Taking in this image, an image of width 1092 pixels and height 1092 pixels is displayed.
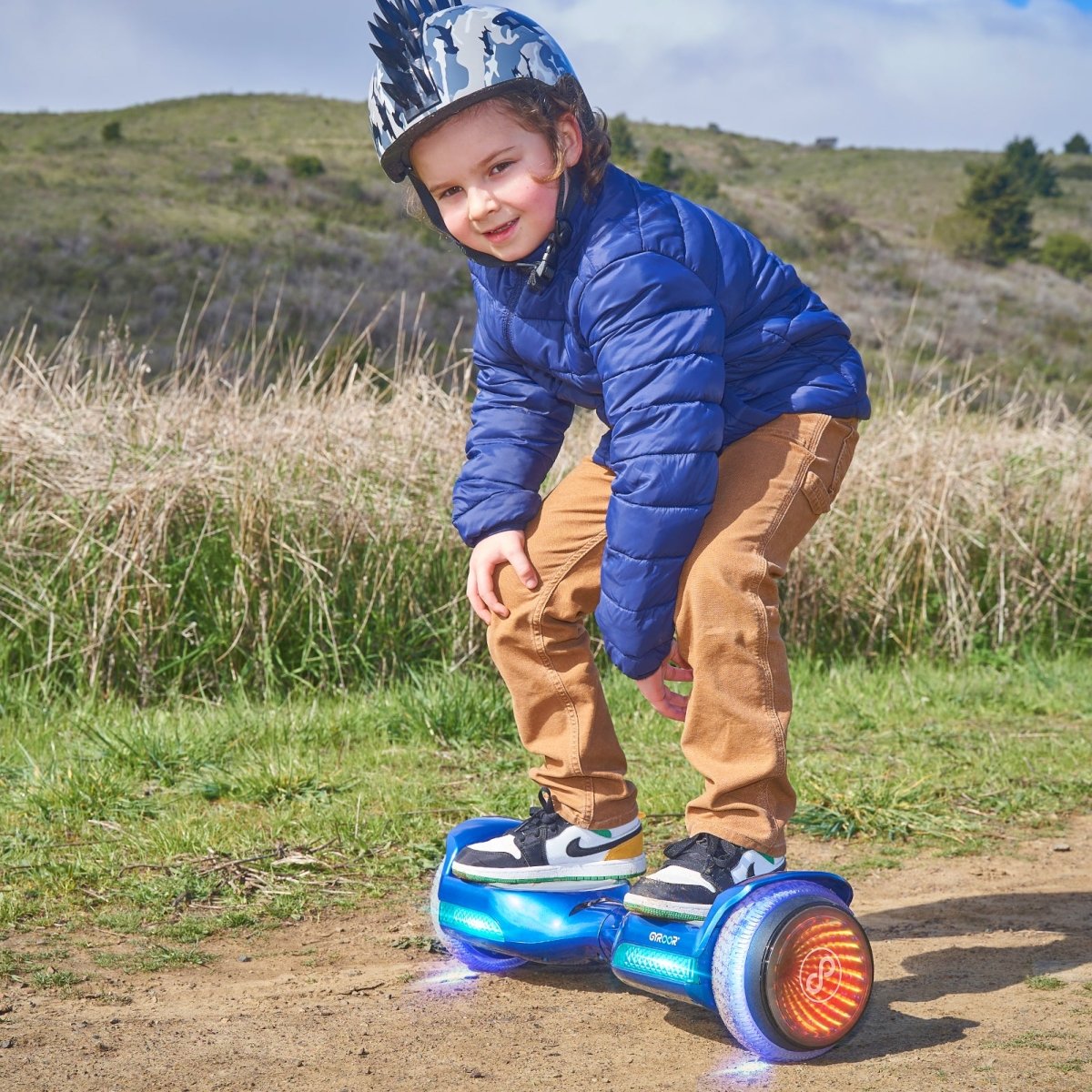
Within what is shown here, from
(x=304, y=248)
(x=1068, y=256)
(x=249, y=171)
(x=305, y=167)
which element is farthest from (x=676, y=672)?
(x=1068, y=256)

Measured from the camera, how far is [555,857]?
9.39 feet

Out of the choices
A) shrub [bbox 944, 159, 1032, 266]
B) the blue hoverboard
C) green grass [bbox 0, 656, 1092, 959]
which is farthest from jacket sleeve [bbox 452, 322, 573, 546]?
A: shrub [bbox 944, 159, 1032, 266]

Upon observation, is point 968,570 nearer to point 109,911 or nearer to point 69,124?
point 109,911

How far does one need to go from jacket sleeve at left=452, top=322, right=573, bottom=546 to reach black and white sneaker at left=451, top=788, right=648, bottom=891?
2.08 ft

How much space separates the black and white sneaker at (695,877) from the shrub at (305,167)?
49646 millimetres

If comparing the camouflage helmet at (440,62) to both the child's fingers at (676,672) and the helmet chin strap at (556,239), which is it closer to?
the helmet chin strap at (556,239)

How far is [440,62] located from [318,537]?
10.9 ft

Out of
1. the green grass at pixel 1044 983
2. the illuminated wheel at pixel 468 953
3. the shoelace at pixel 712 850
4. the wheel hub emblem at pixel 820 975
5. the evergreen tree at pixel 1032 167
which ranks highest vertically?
the evergreen tree at pixel 1032 167

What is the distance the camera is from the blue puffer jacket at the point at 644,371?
2461mm

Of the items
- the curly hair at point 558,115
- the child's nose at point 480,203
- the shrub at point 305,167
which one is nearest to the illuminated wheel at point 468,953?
the child's nose at point 480,203

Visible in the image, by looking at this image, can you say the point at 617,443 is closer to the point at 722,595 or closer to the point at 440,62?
the point at 722,595

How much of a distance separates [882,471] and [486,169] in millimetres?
4442

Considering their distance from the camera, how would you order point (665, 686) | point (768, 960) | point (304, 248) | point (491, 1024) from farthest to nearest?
point (304, 248)
point (665, 686)
point (491, 1024)
point (768, 960)

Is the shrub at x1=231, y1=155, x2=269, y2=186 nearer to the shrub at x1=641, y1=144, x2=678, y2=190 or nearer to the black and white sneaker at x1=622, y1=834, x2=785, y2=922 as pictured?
the shrub at x1=641, y1=144, x2=678, y2=190
